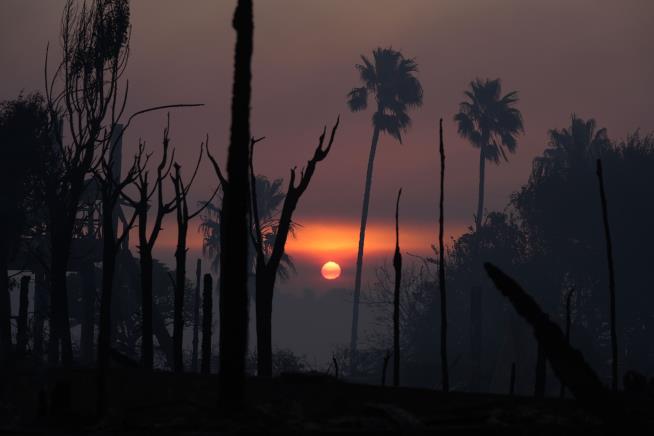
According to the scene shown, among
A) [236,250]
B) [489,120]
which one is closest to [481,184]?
[489,120]

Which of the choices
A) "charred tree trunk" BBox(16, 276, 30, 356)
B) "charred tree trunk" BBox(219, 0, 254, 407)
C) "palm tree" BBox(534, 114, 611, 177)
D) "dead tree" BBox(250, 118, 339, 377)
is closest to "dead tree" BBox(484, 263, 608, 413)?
"charred tree trunk" BBox(219, 0, 254, 407)

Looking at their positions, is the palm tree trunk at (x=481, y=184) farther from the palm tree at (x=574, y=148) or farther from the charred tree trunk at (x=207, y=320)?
the charred tree trunk at (x=207, y=320)

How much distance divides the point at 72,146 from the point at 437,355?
2739 cm

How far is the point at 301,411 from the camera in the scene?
10.1 m

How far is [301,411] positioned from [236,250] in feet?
9.58

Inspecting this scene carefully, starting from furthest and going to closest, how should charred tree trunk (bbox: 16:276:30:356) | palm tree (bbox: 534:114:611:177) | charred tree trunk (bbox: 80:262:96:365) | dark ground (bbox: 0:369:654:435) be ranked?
palm tree (bbox: 534:114:611:177)
charred tree trunk (bbox: 80:262:96:365)
charred tree trunk (bbox: 16:276:30:356)
dark ground (bbox: 0:369:654:435)

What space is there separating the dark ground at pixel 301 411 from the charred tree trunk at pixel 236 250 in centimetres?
34

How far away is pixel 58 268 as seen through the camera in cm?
2520

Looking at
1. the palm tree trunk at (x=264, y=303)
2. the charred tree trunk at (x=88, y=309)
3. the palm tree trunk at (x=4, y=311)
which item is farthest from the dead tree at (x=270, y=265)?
the charred tree trunk at (x=88, y=309)

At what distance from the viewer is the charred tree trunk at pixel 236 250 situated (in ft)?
25.3

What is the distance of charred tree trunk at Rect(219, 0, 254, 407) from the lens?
771 centimetres

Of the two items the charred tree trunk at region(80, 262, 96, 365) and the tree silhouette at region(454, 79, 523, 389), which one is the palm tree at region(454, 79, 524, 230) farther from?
the charred tree trunk at region(80, 262, 96, 365)

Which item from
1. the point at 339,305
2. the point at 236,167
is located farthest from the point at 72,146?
the point at 339,305

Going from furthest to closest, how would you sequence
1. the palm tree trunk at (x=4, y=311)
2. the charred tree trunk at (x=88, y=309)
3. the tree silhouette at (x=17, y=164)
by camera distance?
the charred tree trunk at (x=88, y=309) → the tree silhouette at (x=17, y=164) → the palm tree trunk at (x=4, y=311)
